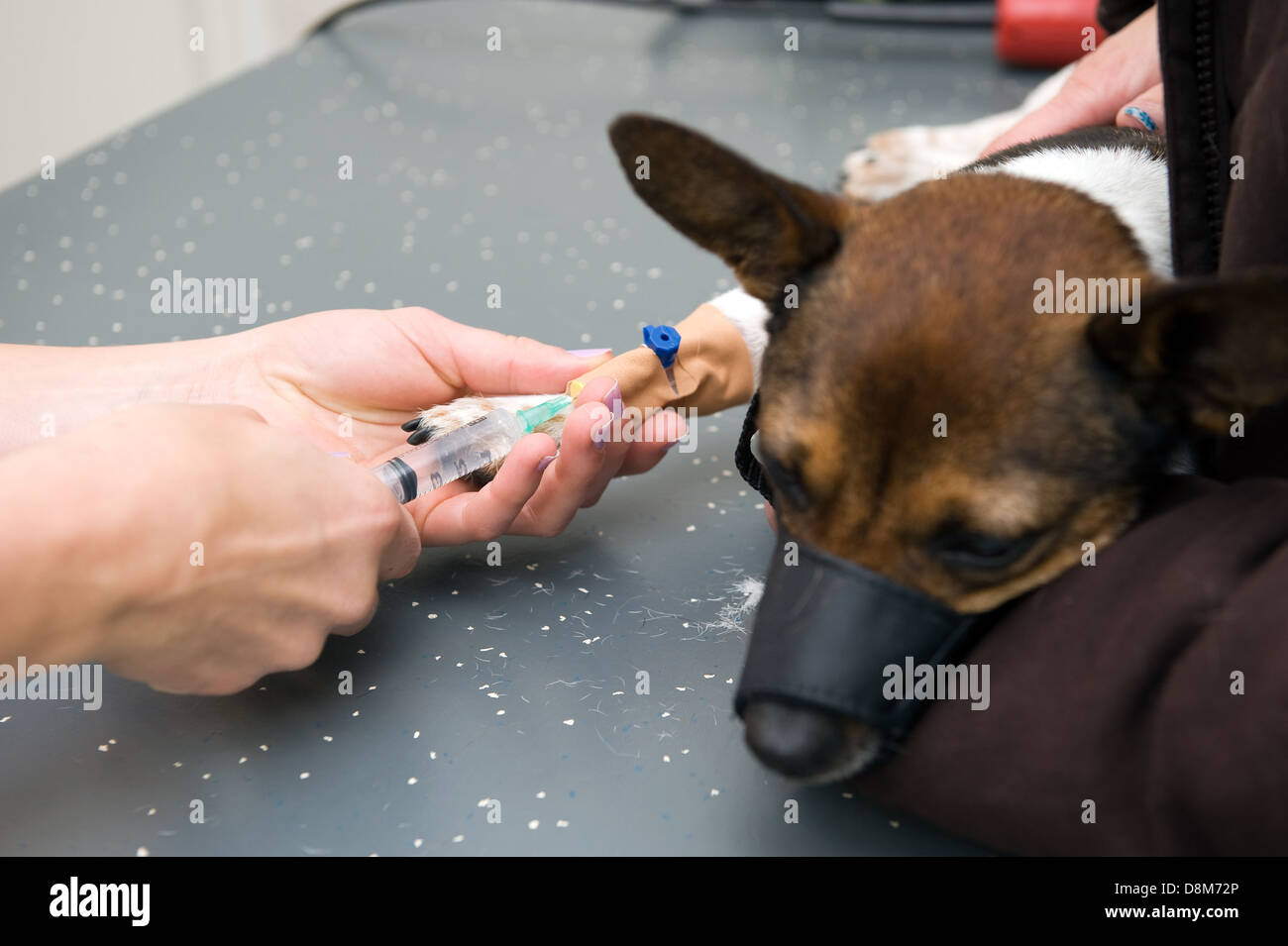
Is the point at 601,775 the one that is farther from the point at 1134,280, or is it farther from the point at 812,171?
the point at 812,171

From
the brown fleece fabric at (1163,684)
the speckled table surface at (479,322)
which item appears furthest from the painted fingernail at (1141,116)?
the speckled table surface at (479,322)

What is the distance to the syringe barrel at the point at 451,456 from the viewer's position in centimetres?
146

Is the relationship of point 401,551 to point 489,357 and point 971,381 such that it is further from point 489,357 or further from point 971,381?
point 971,381

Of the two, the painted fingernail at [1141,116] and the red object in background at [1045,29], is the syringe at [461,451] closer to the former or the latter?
the painted fingernail at [1141,116]

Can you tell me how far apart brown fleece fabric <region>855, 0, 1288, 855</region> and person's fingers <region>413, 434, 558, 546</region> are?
0.55 m

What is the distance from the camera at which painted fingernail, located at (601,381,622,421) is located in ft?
4.84

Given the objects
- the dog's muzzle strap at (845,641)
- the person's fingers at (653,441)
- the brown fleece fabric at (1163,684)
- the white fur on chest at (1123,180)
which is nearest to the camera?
the brown fleece fabric at (1163,684)

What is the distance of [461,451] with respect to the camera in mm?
1524

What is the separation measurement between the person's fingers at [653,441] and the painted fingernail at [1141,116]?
2.88 feet

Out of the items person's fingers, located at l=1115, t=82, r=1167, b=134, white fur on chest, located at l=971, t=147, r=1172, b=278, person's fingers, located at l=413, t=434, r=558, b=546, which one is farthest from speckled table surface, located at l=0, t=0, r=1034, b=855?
person's fingers, located at l=1115, t=82, r=1167, b=134

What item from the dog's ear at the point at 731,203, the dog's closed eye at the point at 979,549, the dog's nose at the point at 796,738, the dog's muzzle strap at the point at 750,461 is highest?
the dog's ear at the point at 731,203

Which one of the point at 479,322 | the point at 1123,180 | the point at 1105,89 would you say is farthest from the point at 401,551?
the point at 1105,89

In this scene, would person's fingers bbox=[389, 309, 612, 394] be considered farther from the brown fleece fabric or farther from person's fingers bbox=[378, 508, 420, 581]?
the brown fleece fabric
